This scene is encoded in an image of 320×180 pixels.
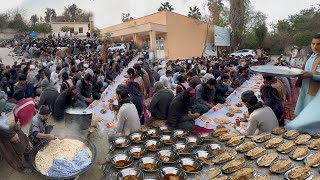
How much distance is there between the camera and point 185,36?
27.0m

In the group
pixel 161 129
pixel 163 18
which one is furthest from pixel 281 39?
pixel 161 129

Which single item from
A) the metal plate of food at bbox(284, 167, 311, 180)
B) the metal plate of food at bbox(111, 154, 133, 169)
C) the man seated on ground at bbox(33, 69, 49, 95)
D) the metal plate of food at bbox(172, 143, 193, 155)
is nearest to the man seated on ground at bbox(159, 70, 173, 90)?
the man seated on ground at bbox(33, 69, 49, 95)

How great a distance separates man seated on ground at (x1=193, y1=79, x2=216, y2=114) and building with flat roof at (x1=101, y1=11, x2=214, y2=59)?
16.2m

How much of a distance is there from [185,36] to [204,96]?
20.5 metres

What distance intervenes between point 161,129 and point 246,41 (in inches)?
1235

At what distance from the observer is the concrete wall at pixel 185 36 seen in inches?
998

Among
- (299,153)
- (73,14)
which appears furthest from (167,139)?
(73,14)

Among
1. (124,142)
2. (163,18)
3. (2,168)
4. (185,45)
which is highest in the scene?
(163,18)

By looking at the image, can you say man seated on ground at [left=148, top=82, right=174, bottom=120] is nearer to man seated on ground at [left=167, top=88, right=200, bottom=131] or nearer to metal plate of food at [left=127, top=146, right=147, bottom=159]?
man seated on ground at [left=167, top=88, right=200, bottom=131]

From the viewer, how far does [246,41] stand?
33031 millimetres

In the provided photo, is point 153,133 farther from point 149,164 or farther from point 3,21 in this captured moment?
point 3,21

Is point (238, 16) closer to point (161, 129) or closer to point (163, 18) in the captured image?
point (163, 18)

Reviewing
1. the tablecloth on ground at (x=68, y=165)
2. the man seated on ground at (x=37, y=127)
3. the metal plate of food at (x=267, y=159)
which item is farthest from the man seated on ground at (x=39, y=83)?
the metal plate of food at (x=267, y=159)

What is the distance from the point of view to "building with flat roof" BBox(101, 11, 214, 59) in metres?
24.3
